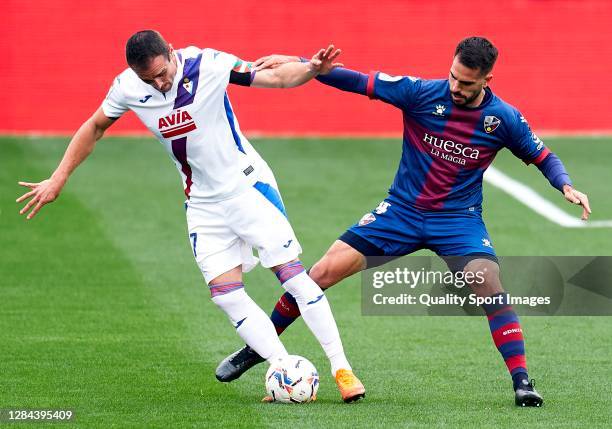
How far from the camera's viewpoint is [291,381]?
753cm

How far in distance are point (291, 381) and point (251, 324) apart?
A: 436 mm

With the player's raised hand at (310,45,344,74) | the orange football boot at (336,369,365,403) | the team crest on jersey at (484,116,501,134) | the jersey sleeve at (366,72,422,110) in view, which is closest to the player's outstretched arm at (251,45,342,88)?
the player's raised hand at (310,45,344,74)

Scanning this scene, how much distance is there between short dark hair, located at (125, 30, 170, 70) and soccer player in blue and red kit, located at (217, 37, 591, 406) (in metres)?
1.17

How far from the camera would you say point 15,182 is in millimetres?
16469

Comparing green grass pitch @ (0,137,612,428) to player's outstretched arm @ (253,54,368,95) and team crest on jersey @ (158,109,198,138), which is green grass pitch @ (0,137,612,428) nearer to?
team crest on jersey @ (158,109,198,138)

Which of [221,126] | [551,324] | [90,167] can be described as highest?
[221,126]

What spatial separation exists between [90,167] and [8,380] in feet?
32.3

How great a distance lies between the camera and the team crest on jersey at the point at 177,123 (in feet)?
24.6

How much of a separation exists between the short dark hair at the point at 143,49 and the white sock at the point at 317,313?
5.17ft

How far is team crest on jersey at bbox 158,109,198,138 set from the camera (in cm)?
750

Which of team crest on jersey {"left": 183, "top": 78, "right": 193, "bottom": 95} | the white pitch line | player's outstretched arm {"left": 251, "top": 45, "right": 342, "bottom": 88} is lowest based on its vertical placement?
the white pitch line

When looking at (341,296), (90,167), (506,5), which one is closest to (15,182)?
(90,167)

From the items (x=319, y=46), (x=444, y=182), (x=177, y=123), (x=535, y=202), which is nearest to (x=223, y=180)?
(x=177, y=123)

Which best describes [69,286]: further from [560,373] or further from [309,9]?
[309,9]
